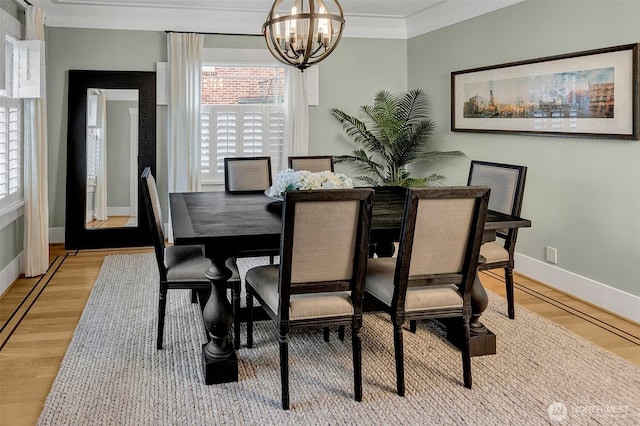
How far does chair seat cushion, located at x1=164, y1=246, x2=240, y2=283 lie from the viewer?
123 inches

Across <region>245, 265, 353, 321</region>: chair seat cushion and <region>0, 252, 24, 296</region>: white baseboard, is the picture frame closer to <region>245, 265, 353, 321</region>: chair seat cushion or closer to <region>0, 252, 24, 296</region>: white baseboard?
<region>245, 265, 353, 321</region>: chair seat cushion

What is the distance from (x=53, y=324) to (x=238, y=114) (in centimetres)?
336

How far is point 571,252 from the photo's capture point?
4336 millimetres

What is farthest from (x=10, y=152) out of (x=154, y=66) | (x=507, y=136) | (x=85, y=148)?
(x=507, y=136)

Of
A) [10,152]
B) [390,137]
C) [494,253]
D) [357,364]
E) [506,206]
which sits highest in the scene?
[390,137]

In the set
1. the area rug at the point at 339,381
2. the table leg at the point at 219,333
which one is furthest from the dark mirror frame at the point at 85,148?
the table leg at the point at 219,333

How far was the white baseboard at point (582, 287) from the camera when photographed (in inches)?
149

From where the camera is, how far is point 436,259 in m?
2.63

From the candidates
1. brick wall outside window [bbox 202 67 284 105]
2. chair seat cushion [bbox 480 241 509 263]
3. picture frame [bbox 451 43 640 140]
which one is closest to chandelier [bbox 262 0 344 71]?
chair seat cushion [bbox 480 241 509 263]

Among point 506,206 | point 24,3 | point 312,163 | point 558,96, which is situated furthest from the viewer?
point 312,163

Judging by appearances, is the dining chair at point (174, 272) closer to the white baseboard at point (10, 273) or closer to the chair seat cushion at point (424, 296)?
the chair seat cushion at point (424, 296)

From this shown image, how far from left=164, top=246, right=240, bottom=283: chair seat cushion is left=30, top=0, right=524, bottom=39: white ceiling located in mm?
3324

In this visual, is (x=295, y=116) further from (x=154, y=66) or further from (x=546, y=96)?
(x=546, y=96)

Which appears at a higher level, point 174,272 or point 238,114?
point 238,114
